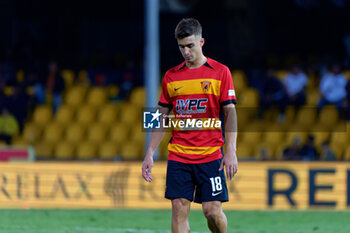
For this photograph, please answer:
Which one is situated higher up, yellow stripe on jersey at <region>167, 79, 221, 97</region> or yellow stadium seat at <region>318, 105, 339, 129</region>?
yellow stripe on jersey at <region>167, 79, 221, 97</region>

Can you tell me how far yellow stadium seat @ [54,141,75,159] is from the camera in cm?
1716

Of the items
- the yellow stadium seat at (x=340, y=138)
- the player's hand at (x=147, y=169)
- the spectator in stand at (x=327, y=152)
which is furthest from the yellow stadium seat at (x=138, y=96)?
the player's hand at (x=147, y=169)

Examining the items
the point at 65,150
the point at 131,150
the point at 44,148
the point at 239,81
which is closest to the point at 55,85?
the point at 44,148

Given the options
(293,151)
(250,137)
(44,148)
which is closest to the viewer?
(293,151)

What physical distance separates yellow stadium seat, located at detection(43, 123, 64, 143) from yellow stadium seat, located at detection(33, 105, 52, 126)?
12.4 inches

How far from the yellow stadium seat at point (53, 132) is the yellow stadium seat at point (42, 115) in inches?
12.4

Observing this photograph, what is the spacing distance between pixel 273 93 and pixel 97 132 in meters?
4.07

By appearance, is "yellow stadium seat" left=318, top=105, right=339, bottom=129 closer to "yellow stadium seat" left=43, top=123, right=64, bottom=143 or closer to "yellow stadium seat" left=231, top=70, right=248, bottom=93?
"yellow stadium seat" left=231, top=70, right=248, bottom=93

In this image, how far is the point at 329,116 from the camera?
1620 centimetres

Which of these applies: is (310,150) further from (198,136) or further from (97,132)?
(198,136)

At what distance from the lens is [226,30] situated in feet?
67.9

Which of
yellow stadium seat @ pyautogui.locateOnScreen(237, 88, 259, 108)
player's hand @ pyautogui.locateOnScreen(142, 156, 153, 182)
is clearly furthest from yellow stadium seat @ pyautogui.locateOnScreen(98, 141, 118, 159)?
player's hand @ pyautogui.locateOnScreen(142, 156, 153, 182)

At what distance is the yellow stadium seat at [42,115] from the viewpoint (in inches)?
710

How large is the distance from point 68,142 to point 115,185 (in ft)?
17.6
